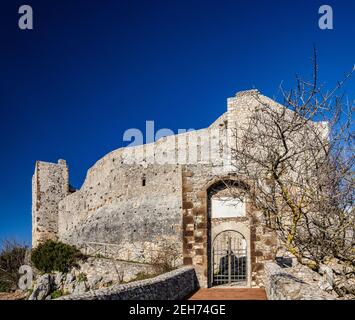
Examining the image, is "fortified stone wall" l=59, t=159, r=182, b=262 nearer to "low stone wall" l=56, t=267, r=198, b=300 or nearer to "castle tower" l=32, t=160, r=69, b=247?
"castle tower" l=32, t=160, r=69, b=247

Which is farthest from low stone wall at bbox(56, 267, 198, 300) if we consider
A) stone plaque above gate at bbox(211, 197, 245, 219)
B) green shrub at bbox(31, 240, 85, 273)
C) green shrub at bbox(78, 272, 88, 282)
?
green shrub at bbox(31, 240, 85, 273)

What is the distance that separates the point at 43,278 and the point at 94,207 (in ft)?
39.8

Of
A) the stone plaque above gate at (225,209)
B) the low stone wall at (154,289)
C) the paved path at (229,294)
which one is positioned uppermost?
the stone plaque above gate at (225,209)

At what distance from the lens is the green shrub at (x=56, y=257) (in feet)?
71.7

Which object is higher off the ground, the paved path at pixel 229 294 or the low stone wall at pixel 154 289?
the low stone wall at pixel 154 289

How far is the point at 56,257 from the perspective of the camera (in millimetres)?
22125

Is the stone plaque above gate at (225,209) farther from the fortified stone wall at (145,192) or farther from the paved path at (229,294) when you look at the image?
the fortified stone wall at (145,192)

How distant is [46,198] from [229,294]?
29075 millimetres

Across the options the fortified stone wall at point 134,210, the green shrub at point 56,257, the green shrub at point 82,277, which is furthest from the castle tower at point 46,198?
the green shrub at point 82,277

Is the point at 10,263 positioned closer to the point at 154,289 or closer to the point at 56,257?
the point at 56,257

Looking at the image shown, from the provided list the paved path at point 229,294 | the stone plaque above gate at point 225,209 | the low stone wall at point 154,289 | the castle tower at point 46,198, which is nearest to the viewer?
the low stone wall at point 154,289

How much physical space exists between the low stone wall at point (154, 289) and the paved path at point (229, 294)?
372mm

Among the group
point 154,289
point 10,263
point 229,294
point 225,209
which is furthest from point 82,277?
point 154,289
